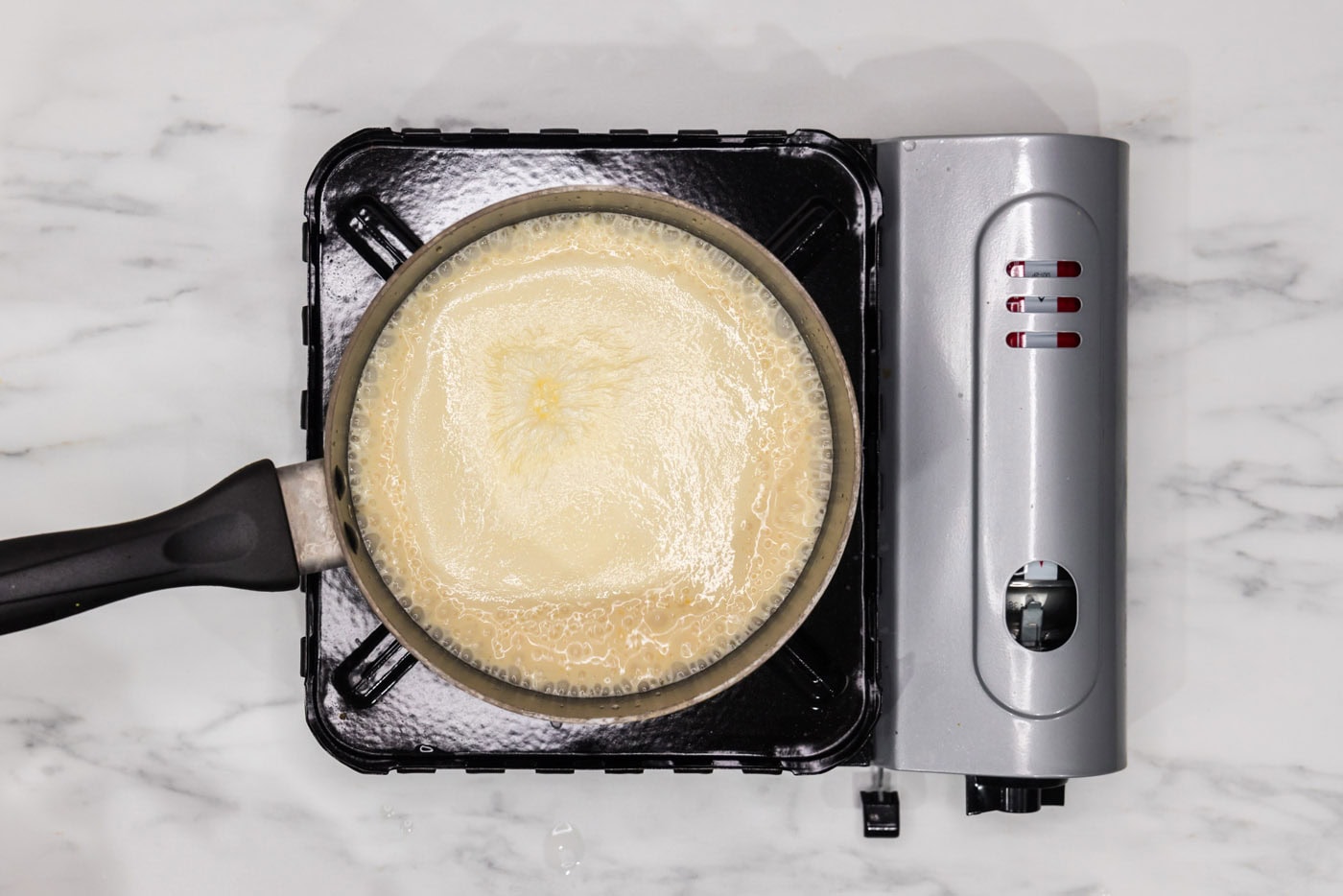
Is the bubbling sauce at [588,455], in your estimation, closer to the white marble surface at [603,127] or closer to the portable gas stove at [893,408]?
the portable gas stove at [893,408]

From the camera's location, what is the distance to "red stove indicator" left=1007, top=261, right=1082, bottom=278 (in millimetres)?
592

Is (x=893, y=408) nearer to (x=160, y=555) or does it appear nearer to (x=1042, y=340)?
(x=1042, y=340)

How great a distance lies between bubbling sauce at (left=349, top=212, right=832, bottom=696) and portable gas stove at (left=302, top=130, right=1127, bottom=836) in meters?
0.05

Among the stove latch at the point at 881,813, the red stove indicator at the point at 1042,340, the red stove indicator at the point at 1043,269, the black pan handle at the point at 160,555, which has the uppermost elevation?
the red stove indicator at the point at 1043,269

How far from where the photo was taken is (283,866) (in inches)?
27.4

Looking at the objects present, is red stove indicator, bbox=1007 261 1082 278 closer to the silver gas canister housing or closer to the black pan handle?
the silver gas canister housing

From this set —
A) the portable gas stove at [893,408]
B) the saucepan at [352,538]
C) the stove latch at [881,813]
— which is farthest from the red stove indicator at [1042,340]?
the stove latch at [881,813]

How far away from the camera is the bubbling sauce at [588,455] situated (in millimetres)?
556

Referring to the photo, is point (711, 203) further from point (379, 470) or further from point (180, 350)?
point (180, 350)

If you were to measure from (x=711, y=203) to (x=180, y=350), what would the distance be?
1.26 feet

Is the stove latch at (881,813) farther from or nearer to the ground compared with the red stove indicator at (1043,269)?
nearer to the ground

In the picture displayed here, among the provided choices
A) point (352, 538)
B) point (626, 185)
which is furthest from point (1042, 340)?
point (352, 538)

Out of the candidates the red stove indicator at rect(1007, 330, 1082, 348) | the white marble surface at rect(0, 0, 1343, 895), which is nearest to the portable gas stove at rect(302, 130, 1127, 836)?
the red stove indicator at rect(1007, 330, 1082, 348)

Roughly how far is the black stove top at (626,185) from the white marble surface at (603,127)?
0.11 meters
